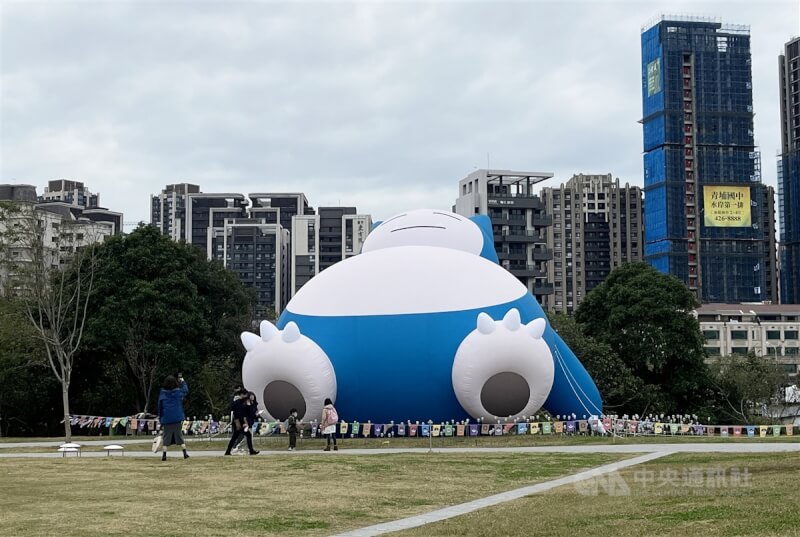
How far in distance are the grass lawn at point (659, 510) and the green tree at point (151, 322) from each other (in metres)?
30.9

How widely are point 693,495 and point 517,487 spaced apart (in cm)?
309

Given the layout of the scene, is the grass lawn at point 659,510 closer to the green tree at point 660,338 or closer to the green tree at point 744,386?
the green tree at point 660,338

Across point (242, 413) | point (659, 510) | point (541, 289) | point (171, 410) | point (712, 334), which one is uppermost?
point (541, 289)

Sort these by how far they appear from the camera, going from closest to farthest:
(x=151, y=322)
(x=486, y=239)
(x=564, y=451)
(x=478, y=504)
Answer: (x=478, y=504)
(x=564, y=451)
(x=486, y=239)
(x=151, y=322)

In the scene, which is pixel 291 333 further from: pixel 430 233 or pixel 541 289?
pixel 541 289

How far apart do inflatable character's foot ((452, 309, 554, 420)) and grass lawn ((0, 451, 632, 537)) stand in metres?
5.38

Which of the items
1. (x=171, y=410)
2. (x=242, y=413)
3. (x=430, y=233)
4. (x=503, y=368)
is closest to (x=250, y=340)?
(x=430, y=233)

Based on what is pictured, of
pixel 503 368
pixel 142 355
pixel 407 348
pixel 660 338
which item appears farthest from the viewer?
pixel 660 338

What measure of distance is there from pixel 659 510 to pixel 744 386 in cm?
4782

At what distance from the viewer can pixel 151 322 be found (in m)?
42.7

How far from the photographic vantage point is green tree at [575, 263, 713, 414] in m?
48.8

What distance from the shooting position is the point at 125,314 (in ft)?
137

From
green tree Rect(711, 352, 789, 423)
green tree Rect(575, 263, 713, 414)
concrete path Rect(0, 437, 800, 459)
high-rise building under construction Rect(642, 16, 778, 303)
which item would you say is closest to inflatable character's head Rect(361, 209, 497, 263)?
concrete path Rect(0, 437, 800, 459)

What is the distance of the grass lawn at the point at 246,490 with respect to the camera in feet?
35.0
